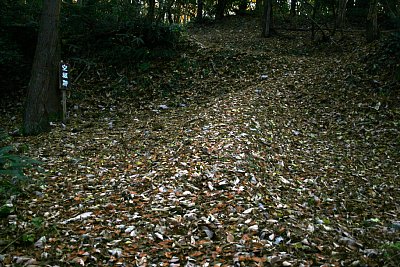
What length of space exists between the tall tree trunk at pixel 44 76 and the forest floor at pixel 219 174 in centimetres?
50

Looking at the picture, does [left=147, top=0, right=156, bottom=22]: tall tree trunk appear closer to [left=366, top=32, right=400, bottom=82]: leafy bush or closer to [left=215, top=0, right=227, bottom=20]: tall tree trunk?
[left=366, top=32, right=400, bottom=82]: leafy bush

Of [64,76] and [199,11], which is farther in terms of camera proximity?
[199,11]

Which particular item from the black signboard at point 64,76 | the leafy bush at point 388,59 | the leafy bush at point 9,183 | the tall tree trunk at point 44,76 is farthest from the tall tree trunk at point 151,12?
the leafy bush at point 9,183

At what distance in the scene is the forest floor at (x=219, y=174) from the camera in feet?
12.6

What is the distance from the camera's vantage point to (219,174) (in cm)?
558

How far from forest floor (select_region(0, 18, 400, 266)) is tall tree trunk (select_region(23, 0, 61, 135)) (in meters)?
0.50

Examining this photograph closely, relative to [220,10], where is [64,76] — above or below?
below

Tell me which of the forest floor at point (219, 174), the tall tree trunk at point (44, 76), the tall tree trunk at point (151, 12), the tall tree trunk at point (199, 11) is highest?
the tall tree trunk at point (199, 11)

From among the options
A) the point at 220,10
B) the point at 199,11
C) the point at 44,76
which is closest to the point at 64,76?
the point at 44,76

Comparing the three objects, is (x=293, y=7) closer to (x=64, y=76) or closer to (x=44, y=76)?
(x=64, y=76)

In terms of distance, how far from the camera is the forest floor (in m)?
3.85

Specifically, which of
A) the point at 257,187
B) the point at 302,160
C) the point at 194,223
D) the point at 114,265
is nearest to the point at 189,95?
the point at 302,160

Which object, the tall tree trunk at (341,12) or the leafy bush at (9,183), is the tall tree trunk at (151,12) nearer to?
the tall tree trunk at (341,12)

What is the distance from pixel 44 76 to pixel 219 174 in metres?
5.82
